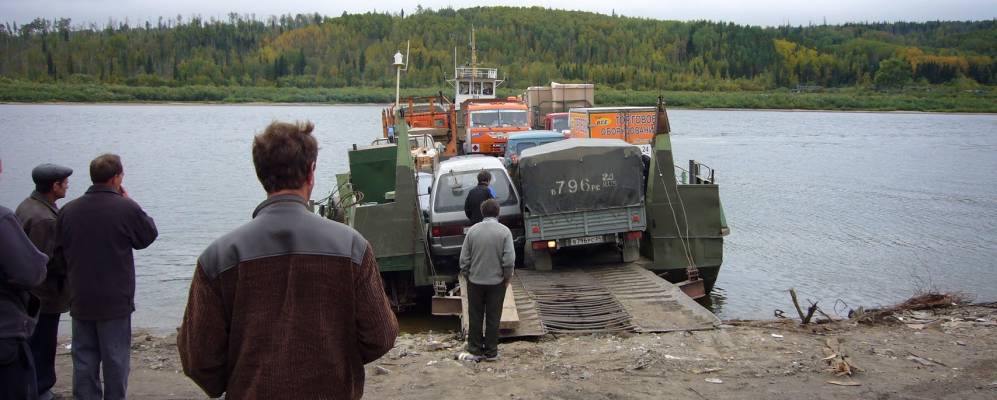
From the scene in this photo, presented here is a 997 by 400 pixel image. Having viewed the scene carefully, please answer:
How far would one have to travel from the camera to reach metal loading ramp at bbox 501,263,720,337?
30.3 ft

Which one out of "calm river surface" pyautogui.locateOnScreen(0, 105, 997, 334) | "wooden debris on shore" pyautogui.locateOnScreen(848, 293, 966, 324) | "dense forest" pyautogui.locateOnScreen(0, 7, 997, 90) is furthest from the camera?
"dense forest" pyautogui.locateOnScreen(0, 7, 997, 90)

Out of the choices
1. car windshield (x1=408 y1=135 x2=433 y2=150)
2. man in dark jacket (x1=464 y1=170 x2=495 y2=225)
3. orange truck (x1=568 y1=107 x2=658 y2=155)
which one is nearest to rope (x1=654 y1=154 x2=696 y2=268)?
man in dark jacket (x1=464 y1=170 x2=495 y2=225)

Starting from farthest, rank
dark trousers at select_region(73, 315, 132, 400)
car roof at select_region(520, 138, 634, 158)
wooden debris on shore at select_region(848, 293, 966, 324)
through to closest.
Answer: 1. car roof at select_region(520, 138, 634, 158)
2. wooden debris on shore at select_region(848, 293, 966, 324)
3. dark trousers at select_region(73, 315, 132, 400)

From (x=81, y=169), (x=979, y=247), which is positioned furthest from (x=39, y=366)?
(x=81, y=169)

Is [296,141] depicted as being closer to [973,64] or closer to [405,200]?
[405,200]

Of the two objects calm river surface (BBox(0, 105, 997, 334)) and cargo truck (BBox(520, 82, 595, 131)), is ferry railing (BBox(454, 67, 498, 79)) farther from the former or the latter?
calm river surface (BBox(0, 105, 997, 334))

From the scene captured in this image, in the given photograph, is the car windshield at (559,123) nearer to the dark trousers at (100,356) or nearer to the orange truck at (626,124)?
the orange truck at (626,124)

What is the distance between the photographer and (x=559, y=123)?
30.0 m

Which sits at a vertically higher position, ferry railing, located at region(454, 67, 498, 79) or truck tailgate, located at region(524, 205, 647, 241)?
ferry railing, located at region(454, 67, 498, 79)

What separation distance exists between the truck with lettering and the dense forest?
119m

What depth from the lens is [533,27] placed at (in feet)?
578

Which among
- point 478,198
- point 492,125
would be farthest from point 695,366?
point 492,125

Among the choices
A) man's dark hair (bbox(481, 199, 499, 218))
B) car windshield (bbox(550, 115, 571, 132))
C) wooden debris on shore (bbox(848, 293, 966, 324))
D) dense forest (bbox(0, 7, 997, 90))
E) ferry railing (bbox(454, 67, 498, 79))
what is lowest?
wooden debris on shore (bbox(848, 293, 966, 324))

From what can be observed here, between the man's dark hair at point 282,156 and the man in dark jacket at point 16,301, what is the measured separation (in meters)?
2.21
